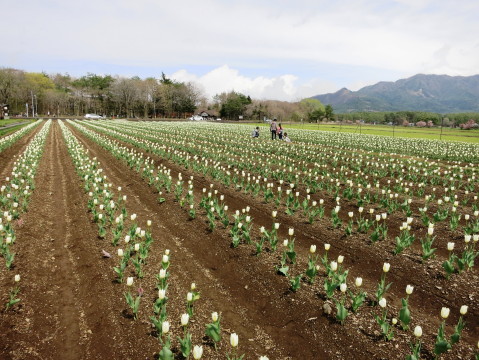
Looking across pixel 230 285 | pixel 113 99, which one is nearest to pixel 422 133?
pixel 230 285

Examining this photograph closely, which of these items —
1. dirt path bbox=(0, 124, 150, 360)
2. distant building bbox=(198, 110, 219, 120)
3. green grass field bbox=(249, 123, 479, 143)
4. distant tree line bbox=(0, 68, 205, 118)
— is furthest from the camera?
distant building bbox=(198, 110, 219, 120)

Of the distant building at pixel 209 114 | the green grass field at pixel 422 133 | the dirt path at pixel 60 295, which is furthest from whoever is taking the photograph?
the distant building at pixel 209 114

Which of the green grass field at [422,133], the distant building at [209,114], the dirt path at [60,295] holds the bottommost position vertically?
the dirt path at [60,295]

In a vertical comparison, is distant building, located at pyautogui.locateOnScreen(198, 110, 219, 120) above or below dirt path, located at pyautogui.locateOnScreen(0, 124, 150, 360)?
above

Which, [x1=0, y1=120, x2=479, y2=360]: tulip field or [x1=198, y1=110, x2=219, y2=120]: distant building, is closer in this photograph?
[x1=0, y1=120, x2=479, y2=360]: tulip field

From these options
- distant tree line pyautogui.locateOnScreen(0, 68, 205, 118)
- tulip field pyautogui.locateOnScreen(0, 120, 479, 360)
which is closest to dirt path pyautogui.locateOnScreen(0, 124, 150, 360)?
tulip field pyautogui.locateOnScreen(0, 120, 479, 360)

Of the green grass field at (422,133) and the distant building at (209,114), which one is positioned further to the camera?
the distant building at (209,114)

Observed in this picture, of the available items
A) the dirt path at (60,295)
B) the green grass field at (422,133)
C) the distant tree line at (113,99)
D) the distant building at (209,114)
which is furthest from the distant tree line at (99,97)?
the dirt path at (60,295)

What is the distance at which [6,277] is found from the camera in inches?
237

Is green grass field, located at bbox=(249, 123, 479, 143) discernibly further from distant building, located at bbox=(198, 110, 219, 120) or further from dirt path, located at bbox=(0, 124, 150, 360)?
distant building, located at bbox=(198, 110, 219, 120)

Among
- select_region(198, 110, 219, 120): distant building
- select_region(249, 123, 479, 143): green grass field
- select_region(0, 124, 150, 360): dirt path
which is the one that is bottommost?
select_region(0, 124, 150, 360): dirt path

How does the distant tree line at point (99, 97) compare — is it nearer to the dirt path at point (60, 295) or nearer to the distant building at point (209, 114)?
the distant building at point (209, 114)

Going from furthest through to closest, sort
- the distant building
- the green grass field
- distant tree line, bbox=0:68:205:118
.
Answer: the distant building, distant tree line, bbox=0:68:205:118, the green grass field

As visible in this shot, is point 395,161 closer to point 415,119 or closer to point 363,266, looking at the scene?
point 363,266
